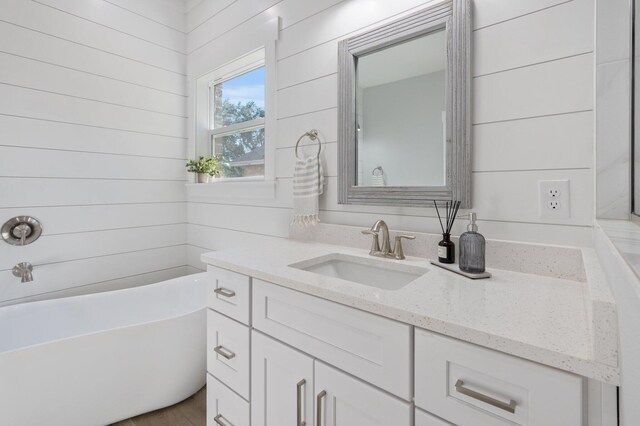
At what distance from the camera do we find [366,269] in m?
1.27

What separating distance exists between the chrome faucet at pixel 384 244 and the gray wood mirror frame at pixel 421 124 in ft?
0.44

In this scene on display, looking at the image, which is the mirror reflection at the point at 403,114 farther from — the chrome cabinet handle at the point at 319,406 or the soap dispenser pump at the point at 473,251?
the chrome cabinet handle at the point at 319,406

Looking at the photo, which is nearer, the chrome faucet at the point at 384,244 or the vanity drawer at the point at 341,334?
the vanity drawer at the point at 341,334

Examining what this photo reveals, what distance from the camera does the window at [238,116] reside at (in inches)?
85.1

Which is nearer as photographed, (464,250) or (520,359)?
(520,359)

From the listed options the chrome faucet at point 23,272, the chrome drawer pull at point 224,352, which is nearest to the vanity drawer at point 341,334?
the chrome drawer pull at point 224,352

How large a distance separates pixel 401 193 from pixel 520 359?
79cm

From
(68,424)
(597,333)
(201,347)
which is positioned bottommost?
(68,424)

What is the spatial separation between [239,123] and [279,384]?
6.07 ft

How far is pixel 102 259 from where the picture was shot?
2.16 metres

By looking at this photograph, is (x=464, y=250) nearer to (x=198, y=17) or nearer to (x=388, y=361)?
(x=388, y=361)

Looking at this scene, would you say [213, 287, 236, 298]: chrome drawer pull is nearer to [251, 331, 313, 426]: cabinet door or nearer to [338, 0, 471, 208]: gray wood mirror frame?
[251, 331, 313, 426]: cabinet door

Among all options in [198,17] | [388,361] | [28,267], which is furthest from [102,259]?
[388,361]

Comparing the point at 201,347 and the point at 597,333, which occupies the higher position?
the point at 597,333
